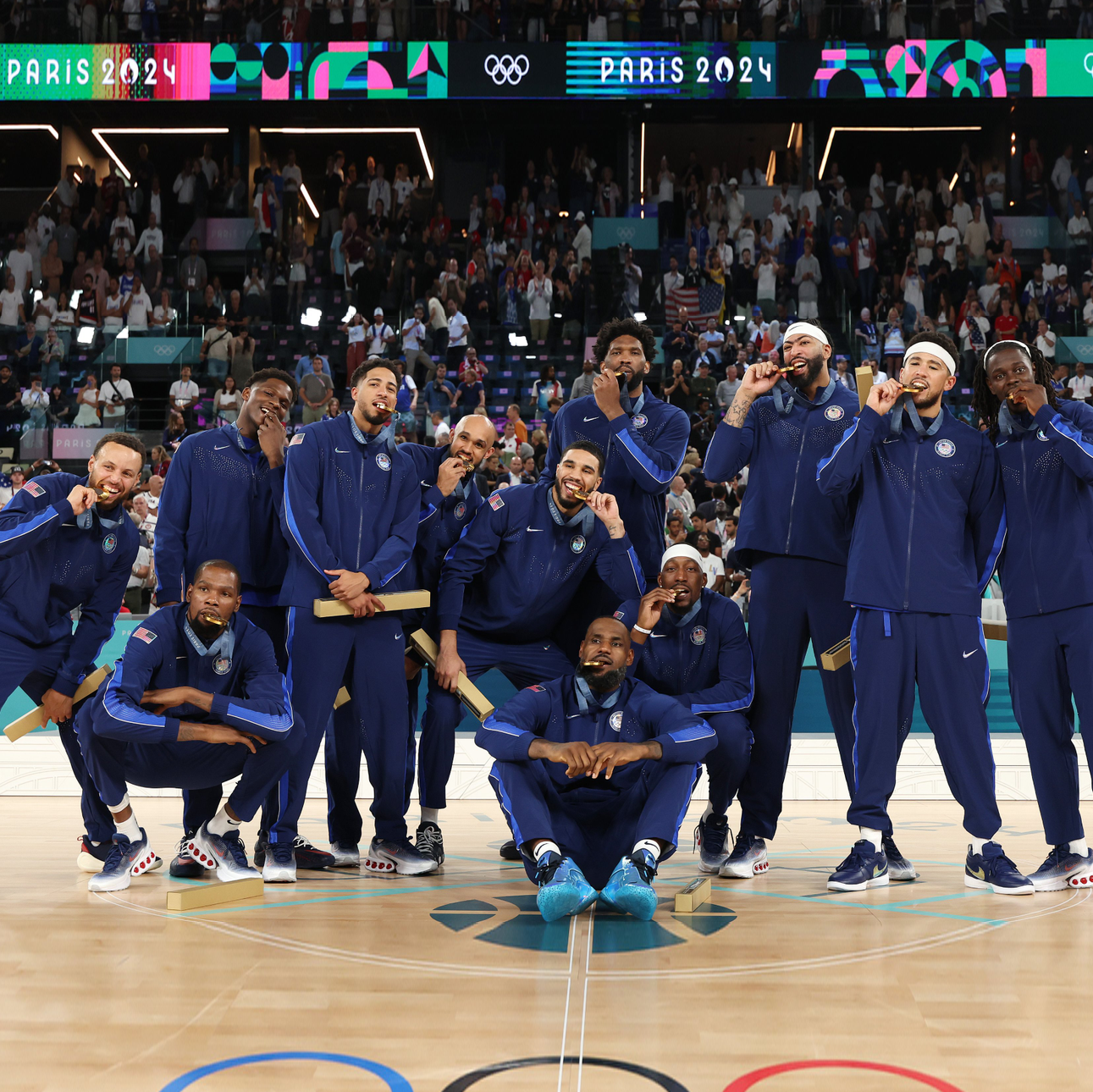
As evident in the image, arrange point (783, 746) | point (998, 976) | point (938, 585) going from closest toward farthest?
1. point (998, 976)
2. point (938, 585)
3. point (783, 746)

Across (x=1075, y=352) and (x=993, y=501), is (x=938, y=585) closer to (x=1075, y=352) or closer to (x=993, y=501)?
(x=993, y=501)

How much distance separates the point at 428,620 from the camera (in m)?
5.21

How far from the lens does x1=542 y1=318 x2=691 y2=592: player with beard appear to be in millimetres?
5219

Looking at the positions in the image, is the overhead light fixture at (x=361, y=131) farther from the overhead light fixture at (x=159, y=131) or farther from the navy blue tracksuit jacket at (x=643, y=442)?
the navy blue tracksuit jacket at (x=643, y=442)

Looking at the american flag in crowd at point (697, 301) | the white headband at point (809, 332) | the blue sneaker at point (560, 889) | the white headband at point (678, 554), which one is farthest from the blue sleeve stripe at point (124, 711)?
the american flag in crowd at point (697, 301)

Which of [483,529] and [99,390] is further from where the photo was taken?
[99,390]

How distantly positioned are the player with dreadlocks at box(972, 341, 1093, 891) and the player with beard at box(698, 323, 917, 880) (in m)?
0.62

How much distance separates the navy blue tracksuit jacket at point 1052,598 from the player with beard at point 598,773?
4.41 ft

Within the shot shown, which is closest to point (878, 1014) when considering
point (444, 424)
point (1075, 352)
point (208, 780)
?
point (208, 780)

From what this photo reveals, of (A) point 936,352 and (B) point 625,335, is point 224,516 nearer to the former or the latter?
(B) point 625,335

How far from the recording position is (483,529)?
515 cm

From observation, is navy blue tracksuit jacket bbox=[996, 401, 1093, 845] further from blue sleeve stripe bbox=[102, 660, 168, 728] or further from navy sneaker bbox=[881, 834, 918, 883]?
blue sleeve stripe bbox=[102, 660, 168, 728]

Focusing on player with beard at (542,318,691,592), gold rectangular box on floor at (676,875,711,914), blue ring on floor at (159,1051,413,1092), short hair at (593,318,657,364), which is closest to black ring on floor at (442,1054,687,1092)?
blue ring on floor at (159,1051,413,1092)

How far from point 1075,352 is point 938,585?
40.8 feet
